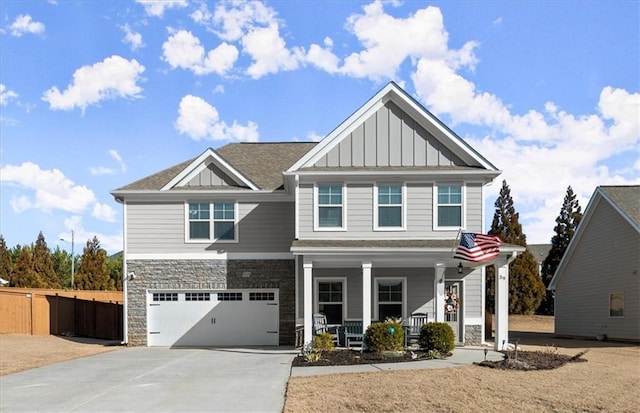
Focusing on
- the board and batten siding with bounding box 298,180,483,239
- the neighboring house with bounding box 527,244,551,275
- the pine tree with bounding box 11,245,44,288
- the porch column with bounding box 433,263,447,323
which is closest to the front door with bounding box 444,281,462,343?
the porch column with bounding box 433,263,447,323

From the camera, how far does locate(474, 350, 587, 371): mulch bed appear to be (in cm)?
1248

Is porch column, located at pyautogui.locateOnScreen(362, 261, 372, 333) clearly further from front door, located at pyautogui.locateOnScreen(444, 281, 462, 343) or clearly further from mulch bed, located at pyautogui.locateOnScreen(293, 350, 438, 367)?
front door, located at pyautogui.locateOnScreen(444, 281, 462, 343)

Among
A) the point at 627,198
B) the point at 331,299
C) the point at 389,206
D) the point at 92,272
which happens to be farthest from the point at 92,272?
the point at 627,198

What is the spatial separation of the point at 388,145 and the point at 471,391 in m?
9.62

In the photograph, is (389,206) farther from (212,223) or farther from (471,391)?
(471,391)

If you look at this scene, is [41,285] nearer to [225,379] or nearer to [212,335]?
[212,335]

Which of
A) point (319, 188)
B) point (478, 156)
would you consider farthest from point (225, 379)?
point (478, 156)

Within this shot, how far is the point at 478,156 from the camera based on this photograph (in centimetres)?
1761

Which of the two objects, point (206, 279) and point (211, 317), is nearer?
point (206, 279)

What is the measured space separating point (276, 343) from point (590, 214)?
1492 cm

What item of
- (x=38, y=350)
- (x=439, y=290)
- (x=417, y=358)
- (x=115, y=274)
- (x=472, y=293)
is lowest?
(x=115, y=274)

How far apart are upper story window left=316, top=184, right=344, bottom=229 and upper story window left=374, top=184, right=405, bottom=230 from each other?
1090 mm

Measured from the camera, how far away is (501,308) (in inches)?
655

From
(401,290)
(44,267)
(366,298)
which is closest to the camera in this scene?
(366,298)
